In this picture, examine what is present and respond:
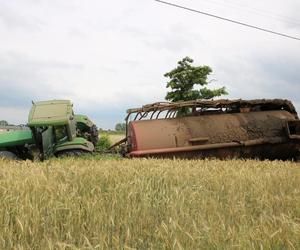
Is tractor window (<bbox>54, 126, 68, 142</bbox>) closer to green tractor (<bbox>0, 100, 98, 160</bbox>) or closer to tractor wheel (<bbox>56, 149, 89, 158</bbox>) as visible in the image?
green tractor (<bbox>0, 100, 98, 160</bbox>)

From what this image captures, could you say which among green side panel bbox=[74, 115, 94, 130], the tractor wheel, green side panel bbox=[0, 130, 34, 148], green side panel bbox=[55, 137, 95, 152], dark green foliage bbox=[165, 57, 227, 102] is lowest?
the tractor wheel

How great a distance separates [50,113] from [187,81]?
20525mm

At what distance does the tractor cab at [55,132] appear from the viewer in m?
12.0

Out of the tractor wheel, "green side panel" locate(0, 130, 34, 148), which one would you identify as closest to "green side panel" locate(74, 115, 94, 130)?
"green side panel" locate(0, 130, 34, 148)

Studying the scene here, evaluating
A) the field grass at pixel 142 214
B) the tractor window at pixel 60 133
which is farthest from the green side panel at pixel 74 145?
the field grass at pixel 142 214

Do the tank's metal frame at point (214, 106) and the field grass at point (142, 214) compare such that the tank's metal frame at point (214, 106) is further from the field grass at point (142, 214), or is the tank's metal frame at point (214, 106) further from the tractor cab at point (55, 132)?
the field grass at point (142, 214)

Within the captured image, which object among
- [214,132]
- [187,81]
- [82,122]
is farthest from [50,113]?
[187,81]

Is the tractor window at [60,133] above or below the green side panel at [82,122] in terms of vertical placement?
below

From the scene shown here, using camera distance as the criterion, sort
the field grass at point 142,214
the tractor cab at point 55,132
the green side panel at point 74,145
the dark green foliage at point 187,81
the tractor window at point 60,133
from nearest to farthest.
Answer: the field grass at point 142,214
the green side panel at point 74,145
the tractor cab at point 55,132
the tractor window at point 60,133
the dark green foliage at point 187,81

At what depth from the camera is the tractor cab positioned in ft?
39.2

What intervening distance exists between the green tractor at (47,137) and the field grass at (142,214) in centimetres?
513

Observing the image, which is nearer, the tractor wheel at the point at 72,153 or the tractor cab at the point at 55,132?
the tractor wheel at the point at 72,153

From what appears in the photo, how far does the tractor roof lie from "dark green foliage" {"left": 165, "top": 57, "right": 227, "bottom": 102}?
19085mm

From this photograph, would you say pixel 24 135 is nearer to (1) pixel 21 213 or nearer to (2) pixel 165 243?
(1) pixel 21 213
